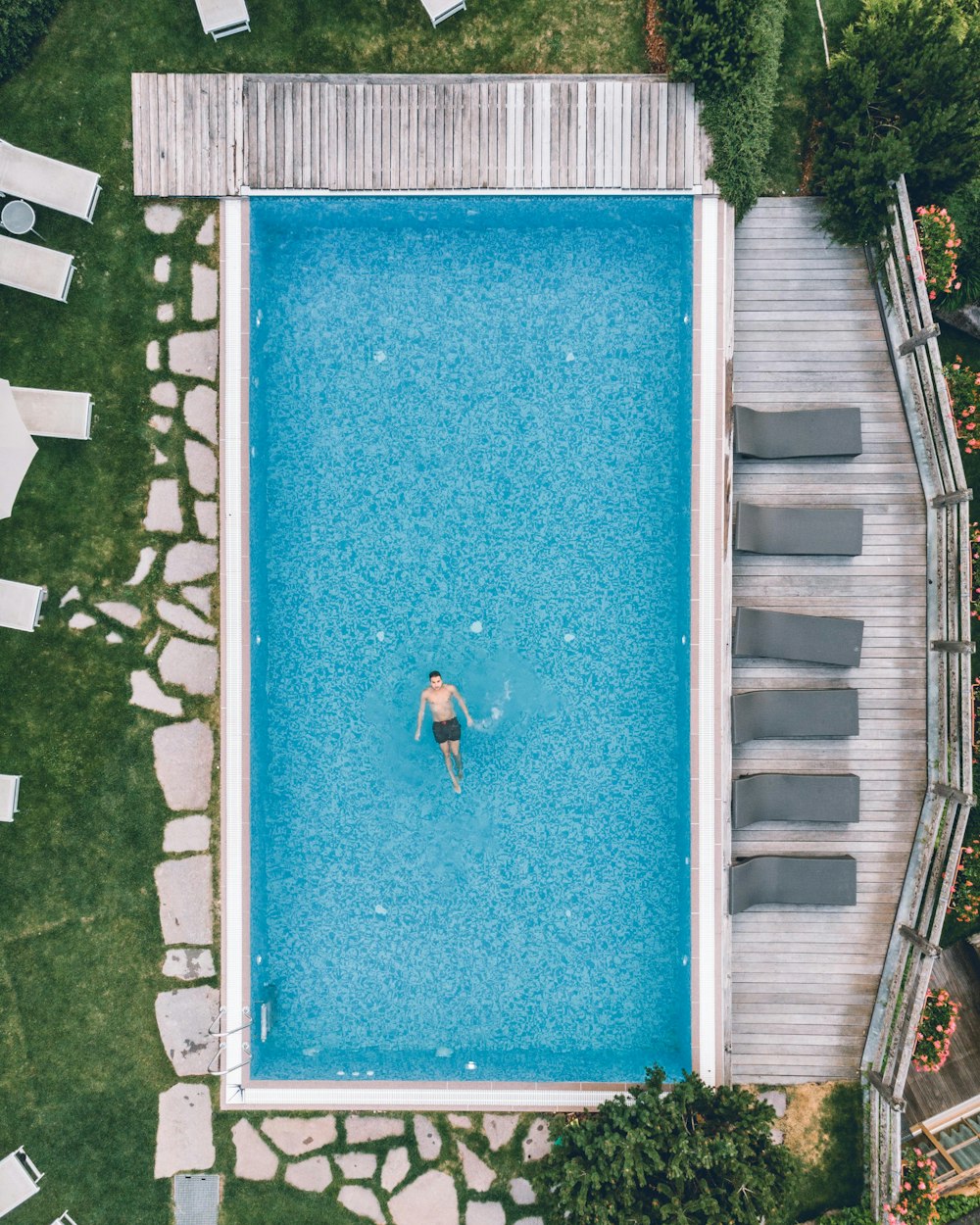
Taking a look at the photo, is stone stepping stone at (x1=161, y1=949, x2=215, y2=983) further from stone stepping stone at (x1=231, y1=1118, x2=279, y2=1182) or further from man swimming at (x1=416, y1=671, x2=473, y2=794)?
man swimming at (x1=416, y1=671, x2=473, y2=794)

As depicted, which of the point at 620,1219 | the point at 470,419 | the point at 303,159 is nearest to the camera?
the point at 620,1219

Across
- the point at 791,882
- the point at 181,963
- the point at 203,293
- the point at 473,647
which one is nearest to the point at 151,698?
the point at 181,963

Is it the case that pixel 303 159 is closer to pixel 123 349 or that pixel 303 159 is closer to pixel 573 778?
pixel 123 349

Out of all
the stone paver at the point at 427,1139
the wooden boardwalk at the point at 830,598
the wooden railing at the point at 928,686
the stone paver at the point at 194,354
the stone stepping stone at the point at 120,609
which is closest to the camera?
the wooden railing at the point at 928,686

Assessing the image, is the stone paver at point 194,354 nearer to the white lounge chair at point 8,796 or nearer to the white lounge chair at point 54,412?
the white lounge chair at point 54,412

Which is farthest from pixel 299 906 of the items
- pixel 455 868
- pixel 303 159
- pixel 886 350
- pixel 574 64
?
pixel 574 64

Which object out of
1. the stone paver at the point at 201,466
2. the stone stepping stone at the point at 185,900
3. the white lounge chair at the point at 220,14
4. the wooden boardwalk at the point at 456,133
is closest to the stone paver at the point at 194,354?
the stone paver at the point at 201,466

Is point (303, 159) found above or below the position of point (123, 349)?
above

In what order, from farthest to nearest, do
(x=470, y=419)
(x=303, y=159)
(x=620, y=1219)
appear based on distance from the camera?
(x=470, y=419) → (x=303, y=159) → (x=620, y=1219)
